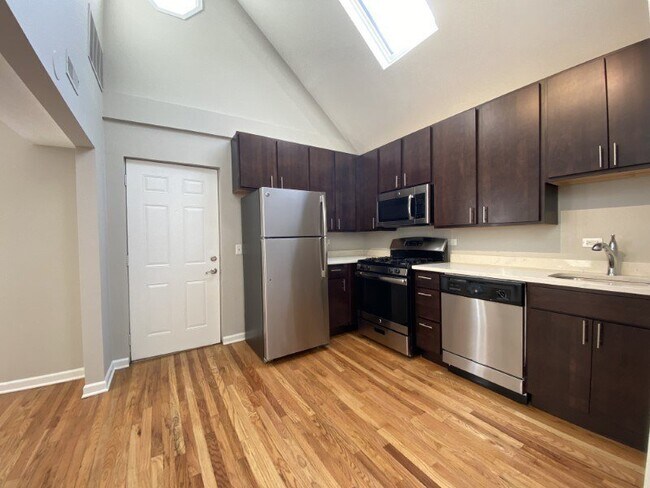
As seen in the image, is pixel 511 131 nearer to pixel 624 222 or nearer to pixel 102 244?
pixel 624 222

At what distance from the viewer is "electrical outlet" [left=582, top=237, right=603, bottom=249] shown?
1.96m

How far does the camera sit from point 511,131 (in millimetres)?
2146

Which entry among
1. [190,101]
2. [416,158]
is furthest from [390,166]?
[190,101]

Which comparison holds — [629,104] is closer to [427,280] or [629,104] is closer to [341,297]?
[427,280]

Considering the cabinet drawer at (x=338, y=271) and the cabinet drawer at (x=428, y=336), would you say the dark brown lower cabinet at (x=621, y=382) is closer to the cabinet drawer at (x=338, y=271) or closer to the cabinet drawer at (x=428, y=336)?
the cabinet drawer at (x=428, y=336)

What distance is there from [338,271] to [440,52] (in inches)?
96.8

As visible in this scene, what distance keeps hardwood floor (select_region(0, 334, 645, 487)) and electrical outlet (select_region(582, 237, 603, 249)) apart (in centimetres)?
132

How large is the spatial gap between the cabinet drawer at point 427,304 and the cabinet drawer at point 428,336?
0.06 m

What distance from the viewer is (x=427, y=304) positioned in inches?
97.6

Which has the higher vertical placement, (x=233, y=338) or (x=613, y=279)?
A: (x=613, y=279)

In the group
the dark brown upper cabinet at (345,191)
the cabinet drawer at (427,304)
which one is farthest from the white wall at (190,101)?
the cabinet drawer at (427,304)

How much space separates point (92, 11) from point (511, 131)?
3560 millimetres

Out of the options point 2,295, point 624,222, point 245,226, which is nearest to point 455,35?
point 624,222

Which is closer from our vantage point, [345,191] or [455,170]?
[455,170]
